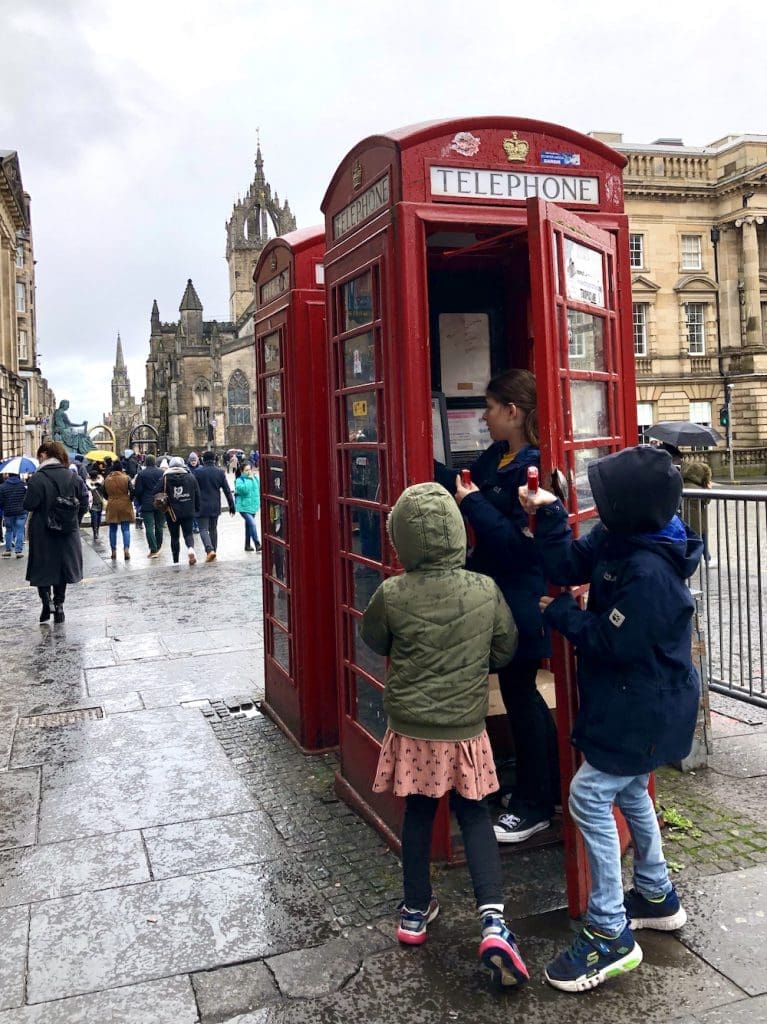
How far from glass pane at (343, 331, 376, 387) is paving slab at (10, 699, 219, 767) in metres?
2.67

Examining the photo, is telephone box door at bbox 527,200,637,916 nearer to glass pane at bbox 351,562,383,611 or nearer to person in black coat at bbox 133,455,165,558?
glass pane at bbox 351,562,383,611

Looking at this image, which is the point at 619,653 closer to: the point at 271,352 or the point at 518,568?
the point at 518,568

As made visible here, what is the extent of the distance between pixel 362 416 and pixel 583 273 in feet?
4.08

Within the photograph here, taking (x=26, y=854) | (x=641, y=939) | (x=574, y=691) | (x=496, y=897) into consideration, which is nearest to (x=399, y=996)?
(x=496, y=897)

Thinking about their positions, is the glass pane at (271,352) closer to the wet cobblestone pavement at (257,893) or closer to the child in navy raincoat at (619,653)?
the wet cobblestone pavement at (257,893)

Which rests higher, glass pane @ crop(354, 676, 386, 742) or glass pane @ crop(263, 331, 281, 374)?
glass pane @ crop(263, 331, 281, 374)

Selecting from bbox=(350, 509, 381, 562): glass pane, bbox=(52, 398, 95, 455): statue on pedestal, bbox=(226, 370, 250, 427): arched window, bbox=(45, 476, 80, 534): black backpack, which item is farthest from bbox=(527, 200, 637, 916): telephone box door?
bbox=(226, 370, 250, 427): arched window

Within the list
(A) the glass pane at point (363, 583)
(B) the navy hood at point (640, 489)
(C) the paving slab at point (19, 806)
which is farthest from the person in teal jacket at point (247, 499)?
(B) the navy hood at point (640, 489)

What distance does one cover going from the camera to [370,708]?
14.9 feet

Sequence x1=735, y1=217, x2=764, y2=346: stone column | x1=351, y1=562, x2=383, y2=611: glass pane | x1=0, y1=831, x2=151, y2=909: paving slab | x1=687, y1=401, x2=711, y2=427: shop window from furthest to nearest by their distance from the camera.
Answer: x1=687, y1=401, x2=711, y2=427: shop window, x1=735, y1=217, x2=764, y2=346: stone column, x1=351, y1=562, x2=383, y2=611: glass pane, x1=0, y1=831, x2=151, y2=909: paving slab

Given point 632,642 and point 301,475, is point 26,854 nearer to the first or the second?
point 301,475

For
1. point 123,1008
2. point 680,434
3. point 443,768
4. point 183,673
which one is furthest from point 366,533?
point 680,434

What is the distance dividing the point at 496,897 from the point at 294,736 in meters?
2.74

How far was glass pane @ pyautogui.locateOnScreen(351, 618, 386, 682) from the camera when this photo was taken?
14.4 feet
